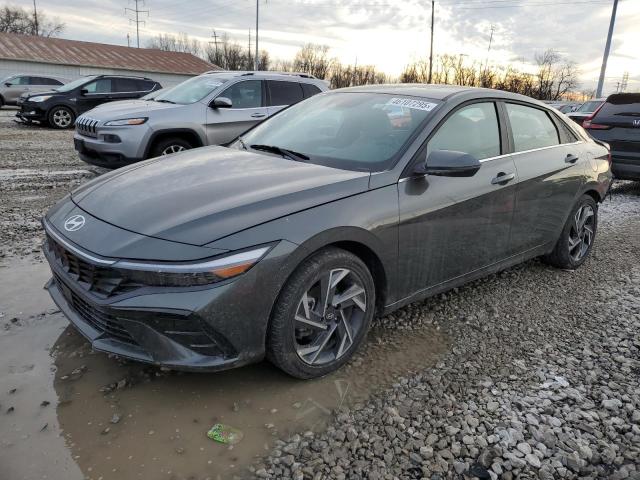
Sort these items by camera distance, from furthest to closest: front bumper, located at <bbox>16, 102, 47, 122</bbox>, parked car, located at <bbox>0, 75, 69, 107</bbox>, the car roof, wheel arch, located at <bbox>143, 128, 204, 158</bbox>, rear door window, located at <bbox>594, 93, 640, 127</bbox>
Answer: parked car, located at <bbox>0, 75, 69, 107</bbox>, front bumper, located at <bbox>16, 102, 47, 122</bbox>, rear door window, located at <bbox>594, 93, 640, 127</bbox>, wheel arch, located at <bbox>143, 128, 204, 158</bbox>, the car roof

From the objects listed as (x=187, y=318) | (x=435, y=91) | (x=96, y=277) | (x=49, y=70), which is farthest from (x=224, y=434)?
(x=49, y=70)

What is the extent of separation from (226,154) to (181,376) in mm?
1528

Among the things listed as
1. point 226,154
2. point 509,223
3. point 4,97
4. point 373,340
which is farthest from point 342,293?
point 4,97

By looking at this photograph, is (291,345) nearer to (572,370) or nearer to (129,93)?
(572,370)

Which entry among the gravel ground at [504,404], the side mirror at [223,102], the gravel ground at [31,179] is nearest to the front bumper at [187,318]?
the gravel ground at [504,404]

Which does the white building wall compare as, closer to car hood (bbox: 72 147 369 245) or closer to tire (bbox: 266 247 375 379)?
car hood (bbox: 72 147 369 245)

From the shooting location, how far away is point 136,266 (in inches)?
89.6

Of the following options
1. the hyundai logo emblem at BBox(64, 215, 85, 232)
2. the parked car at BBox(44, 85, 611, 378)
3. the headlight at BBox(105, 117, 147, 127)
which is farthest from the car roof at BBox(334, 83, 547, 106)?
the headlight at BBox(105, 117, 147, 127)

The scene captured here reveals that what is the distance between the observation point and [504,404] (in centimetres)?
267

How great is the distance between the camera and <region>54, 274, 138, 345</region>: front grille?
2395mm

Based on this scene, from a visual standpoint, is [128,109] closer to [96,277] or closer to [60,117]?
[96,277]

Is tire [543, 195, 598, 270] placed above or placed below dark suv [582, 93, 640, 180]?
below

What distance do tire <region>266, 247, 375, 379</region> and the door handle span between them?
1.32 m

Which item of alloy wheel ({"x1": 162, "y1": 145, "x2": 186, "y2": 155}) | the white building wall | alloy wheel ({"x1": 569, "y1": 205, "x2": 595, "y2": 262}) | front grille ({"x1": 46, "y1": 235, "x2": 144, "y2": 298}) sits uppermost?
the white building wall
